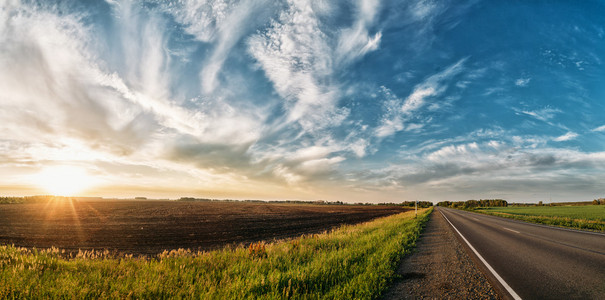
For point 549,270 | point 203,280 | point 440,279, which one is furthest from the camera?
point 549,270

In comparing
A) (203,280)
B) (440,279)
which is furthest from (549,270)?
(203,280)

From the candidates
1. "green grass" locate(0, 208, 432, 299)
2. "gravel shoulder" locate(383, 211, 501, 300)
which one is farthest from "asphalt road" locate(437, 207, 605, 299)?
"green grass" locate(0, 208, 432, 299)

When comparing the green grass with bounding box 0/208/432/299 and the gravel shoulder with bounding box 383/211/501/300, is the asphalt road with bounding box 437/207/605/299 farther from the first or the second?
the green grass with bounding box 0/208/432/299

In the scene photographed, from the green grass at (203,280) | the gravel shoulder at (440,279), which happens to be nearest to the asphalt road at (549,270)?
the gravel shoulder at (440,279)

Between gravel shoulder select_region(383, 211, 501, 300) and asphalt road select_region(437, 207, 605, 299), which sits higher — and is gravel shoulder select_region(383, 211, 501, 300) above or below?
below

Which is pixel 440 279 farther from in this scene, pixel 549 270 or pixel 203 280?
pixel 203 280

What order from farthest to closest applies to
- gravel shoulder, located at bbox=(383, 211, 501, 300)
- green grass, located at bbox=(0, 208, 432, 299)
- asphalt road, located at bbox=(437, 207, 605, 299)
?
1. gravel shoulder, located at bbox=(383, 211, 501, 300)
2. asphalt road, located at bbox=(437, 207, 605, 299)
3. green grass, located at bbox=(0, 208, 432, 299)

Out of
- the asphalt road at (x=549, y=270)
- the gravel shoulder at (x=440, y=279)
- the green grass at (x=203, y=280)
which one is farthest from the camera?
the gravel shoulder at (x=440, y=279)

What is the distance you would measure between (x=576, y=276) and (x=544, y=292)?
212 cm

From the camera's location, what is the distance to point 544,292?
16.6 feet

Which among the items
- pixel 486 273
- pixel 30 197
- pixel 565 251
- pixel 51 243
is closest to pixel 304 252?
pixel 486 273

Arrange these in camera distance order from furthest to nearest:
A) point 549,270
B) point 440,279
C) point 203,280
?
point 549,270
point 440,279
point 203,280

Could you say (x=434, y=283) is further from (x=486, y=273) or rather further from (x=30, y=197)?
(x=30, y=197)

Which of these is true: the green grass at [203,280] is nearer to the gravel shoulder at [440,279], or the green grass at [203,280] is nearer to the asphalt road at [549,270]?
the gravel shoulder at [440,279]
